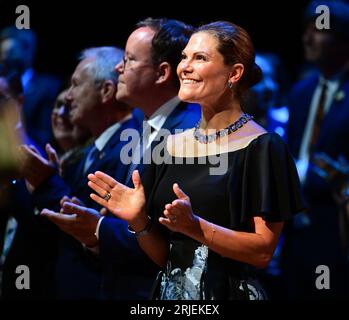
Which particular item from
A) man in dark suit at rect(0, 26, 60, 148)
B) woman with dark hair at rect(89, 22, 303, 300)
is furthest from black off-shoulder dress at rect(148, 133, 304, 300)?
man in dark suit at rect(0, 26, 60, 148)

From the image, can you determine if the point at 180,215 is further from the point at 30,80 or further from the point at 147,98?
the point at 30,80

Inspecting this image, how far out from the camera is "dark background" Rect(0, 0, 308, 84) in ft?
14.7

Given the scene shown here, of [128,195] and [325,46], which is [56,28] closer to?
[325,46]

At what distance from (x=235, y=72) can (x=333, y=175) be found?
1589mm

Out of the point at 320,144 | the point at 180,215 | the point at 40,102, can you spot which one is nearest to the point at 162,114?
the point at 180,215

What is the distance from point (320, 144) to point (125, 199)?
1.88 metres

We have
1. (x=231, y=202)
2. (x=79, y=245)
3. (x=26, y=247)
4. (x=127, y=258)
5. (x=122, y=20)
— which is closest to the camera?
(x=231, y=202)

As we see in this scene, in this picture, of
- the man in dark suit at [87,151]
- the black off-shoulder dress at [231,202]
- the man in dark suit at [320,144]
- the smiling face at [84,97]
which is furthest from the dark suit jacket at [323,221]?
the black off-shoulder dress at [231,202]

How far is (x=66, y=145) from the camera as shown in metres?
3.80

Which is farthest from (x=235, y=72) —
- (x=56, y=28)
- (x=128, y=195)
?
(x=56, y=28)

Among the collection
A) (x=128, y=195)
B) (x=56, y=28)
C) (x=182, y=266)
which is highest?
(x=56, y=28)

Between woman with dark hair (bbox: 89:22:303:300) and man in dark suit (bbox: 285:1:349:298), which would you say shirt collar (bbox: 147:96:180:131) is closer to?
woman with dark hair (bbox: 89:22:303:300)

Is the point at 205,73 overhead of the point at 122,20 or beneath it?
beneath

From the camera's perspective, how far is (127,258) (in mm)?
2824
